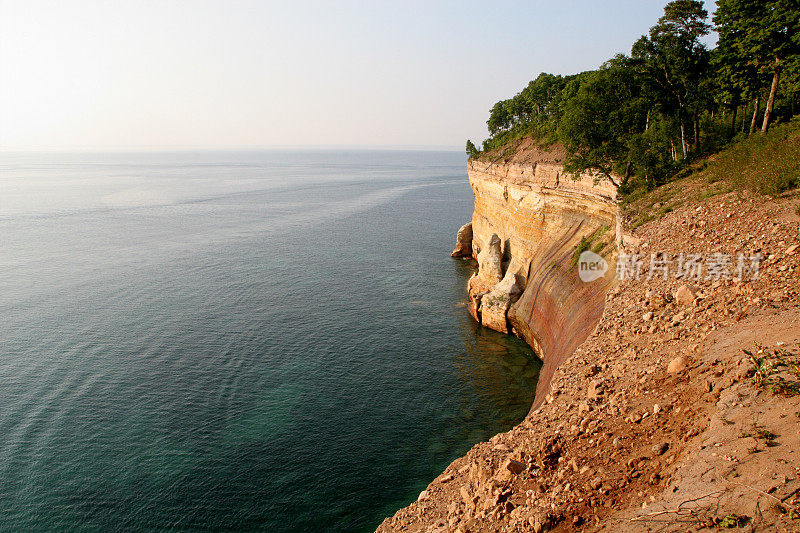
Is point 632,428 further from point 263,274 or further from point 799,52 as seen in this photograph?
point 263,274

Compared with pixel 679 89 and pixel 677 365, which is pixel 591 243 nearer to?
pixel 679 89

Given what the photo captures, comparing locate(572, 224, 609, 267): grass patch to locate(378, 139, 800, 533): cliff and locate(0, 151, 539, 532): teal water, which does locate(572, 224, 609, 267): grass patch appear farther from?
locate(0, 151, 539, 532): teal water

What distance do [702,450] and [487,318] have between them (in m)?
35.5

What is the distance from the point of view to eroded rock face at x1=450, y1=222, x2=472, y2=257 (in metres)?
73.9

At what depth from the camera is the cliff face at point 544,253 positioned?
1324 inches

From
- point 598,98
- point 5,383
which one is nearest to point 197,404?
point 5,383

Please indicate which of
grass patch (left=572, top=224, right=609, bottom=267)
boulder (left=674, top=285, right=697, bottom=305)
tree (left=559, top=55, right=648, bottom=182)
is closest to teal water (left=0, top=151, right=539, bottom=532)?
grass patch (left=572, top=224, right=609, bottom=267)

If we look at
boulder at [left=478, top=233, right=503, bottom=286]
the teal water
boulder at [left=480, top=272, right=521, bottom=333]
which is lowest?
the teal water

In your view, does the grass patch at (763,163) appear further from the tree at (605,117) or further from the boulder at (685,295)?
the boulder at (685,295)

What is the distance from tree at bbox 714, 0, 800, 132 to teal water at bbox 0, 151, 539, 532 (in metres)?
27.2

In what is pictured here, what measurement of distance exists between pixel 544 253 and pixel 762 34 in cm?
2221

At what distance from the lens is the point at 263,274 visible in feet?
208

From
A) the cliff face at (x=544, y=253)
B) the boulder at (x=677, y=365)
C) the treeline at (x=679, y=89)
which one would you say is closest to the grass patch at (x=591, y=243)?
the cliff face at (x=544, y=253)

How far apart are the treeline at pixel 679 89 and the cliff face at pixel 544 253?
3432mm
